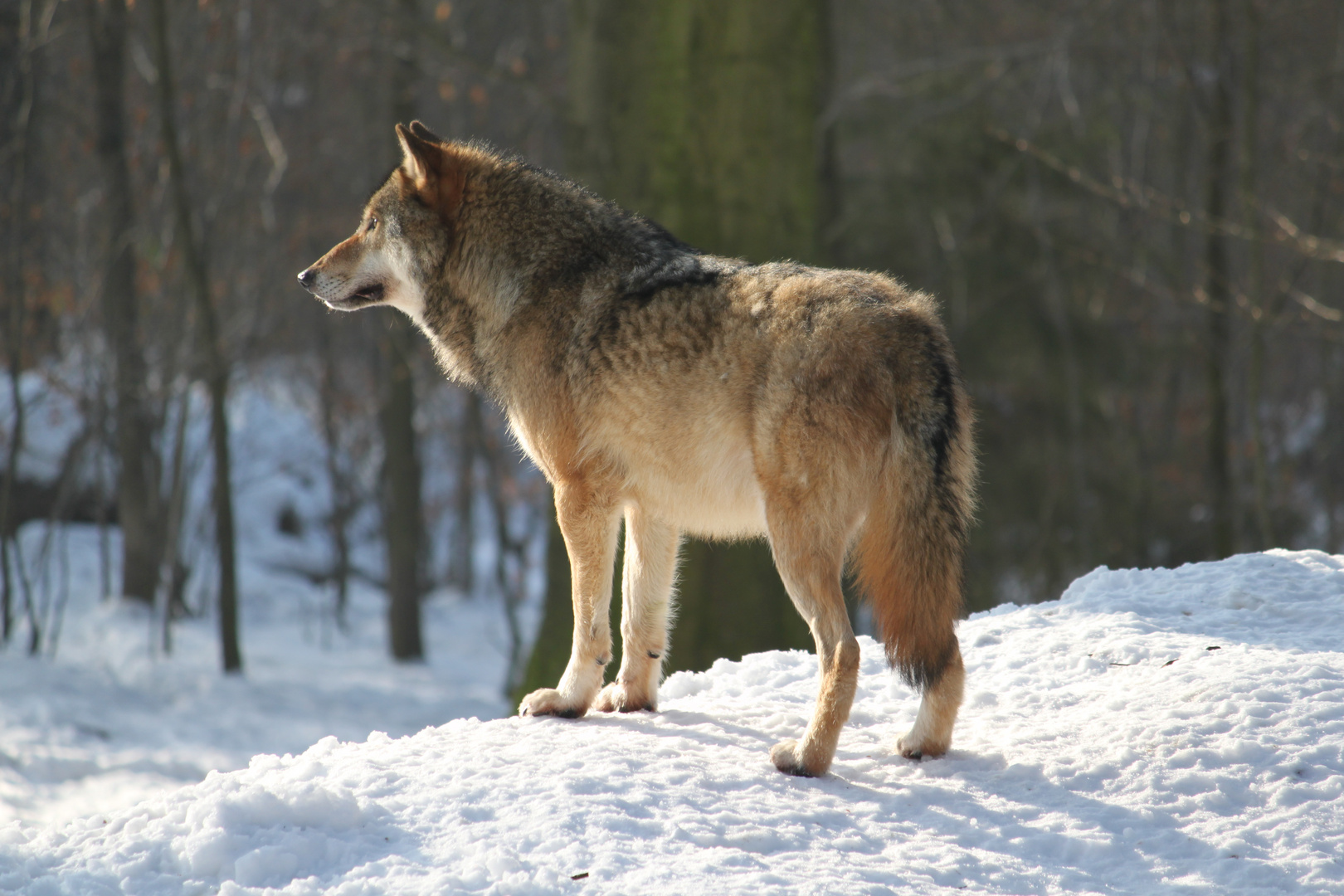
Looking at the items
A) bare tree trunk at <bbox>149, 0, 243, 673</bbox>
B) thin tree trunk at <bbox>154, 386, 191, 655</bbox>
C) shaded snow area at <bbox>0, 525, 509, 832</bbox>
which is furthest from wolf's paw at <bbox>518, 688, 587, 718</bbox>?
thin tree trunk at <bbox>154, 386, 191, 655</bbox>

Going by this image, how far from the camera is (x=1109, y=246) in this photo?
512 inches

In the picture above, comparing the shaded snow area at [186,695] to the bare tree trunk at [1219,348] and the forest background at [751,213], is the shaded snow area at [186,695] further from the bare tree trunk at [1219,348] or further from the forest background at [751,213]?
the bare tree trunk at [1219,348]

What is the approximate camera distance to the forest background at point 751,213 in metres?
7.88

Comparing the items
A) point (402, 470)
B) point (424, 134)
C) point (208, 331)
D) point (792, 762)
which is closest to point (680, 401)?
point (792, 762)

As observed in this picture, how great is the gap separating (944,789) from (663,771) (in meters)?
0.88

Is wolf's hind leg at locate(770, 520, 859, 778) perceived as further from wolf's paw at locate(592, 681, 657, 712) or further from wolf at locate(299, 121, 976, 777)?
wolf's paw at locate(592, 681, 657, 712)

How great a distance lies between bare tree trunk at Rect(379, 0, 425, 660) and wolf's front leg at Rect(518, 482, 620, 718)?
962 centimetres

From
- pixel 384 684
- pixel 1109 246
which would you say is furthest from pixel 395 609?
pixel 1109 246

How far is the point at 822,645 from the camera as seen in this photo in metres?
3.69

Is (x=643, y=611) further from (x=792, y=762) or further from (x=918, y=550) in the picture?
(x=918, y=550)

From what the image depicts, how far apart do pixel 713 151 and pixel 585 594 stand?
4.39 meters

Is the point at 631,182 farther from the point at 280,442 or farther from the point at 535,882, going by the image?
the point at 280,442

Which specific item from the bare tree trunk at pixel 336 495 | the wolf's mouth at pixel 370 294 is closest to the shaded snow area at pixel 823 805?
the wolf's mouth at pixel 370 294

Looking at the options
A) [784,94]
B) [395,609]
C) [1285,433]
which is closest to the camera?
[784,94]
